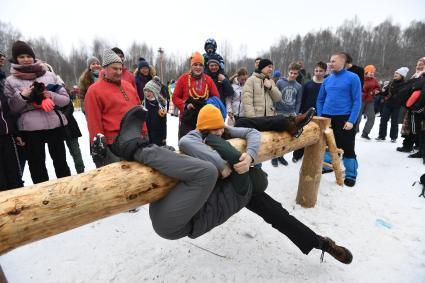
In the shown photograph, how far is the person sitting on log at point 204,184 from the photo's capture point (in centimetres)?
172

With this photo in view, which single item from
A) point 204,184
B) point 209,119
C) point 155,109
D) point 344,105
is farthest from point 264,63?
point 204,184

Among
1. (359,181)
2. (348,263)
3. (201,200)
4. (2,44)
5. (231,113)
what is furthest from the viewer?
(2,44)

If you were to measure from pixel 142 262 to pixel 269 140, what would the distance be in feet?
5.86

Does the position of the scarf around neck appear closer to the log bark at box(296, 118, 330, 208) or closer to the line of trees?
the log bark at box(296, 118, 330, 208)

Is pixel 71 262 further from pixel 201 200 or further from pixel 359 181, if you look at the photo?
pixel 359 181

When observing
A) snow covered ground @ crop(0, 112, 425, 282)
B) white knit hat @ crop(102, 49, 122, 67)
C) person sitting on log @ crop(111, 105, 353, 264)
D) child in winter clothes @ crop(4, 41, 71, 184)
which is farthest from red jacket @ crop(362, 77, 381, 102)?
child in winter clothes @ crop(4, 41, 71, 184)

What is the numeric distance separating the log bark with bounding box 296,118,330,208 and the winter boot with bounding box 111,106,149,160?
248 centimetres

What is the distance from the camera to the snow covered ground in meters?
2.27

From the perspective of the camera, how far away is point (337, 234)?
288 cm

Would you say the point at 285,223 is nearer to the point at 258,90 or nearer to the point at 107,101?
the point at 107,101

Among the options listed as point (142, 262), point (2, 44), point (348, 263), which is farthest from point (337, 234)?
point (2, 44)

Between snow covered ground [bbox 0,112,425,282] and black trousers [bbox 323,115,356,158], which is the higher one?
black trousers [bbox 323,115,356,158]

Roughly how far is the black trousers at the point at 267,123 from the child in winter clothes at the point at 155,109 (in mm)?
2292

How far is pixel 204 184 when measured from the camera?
1729 millimetres
